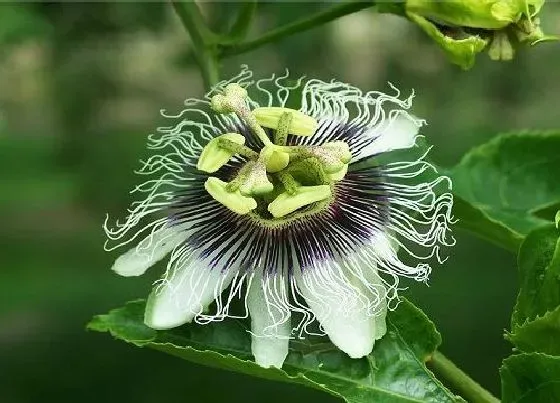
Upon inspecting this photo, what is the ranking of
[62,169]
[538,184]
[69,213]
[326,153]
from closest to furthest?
[326,153] → [538,184] → [62,169] → [69,213]

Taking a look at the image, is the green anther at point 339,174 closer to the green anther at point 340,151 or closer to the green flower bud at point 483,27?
the green anther at point 340,151

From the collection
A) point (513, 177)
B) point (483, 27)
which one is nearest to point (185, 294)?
point (483, 27)

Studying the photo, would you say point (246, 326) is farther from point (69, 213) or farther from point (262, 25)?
point (69, 213)

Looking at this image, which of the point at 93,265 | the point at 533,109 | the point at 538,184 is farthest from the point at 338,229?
the point at 533,109

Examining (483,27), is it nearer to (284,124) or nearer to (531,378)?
(284,124)

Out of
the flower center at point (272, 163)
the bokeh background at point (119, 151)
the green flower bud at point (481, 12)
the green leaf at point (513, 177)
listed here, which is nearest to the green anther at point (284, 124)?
the flower center at point (272, 163)
